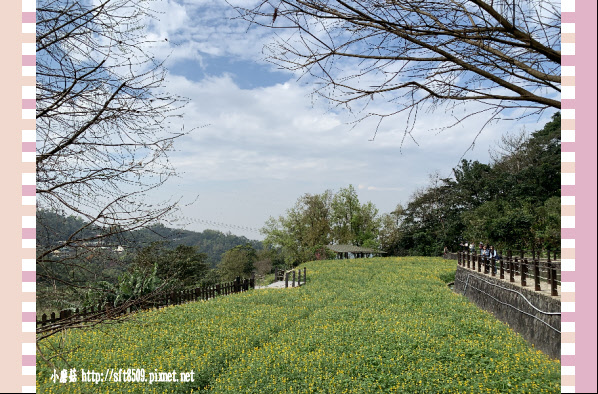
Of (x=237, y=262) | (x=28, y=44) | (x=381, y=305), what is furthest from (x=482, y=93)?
(x=237, y=262)

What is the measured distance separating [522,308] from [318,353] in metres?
7.10

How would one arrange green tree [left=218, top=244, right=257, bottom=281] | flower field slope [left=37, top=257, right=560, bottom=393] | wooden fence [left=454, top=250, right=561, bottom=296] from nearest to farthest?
flower field slope [left=37, top=257, right=560, bottom=393] < wooden fence [left=454, top=250, right=561, bottom=296] < green tree [left=218, top=244, right=257, bottom=281]

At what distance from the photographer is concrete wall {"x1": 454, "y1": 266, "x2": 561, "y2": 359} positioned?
9102 mm

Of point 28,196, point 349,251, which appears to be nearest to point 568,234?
point 28,196

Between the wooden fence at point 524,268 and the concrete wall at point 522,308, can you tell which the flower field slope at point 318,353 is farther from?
the wooden fence at point 524,268

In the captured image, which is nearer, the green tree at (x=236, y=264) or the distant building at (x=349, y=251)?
the distant building at (x=349, y=251)

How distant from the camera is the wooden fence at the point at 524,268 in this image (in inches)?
405

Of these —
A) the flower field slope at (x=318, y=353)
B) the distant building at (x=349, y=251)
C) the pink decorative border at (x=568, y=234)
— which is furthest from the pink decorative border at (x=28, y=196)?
A: the distant building at (x=349, y=251)

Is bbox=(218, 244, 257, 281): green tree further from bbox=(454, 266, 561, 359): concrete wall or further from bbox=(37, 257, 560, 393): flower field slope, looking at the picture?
bbox=(37, 257, 560, 393): flower field slope

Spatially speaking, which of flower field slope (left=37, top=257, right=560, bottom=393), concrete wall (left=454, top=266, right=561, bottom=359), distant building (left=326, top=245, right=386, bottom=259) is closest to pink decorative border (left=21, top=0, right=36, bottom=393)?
flower field slope (left=37, top=257, right=560, bottom=393)

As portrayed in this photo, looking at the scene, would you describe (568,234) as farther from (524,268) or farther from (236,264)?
(236,264)

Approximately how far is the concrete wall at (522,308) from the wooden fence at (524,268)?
1.13ft

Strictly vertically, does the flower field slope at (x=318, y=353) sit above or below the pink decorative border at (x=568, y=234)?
below

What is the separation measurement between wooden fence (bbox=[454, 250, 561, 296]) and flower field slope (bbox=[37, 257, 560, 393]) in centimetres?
178
